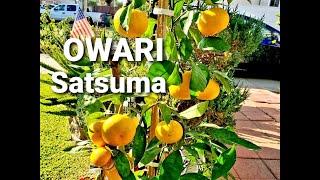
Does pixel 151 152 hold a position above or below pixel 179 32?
below

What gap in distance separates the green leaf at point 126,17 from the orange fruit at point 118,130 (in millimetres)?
144

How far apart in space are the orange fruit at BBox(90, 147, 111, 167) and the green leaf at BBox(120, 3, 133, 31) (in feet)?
0.68

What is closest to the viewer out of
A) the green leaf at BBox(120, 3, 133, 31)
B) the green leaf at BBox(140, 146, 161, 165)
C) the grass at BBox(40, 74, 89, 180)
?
the green leaf at BBox(120, 3, 133, 31)

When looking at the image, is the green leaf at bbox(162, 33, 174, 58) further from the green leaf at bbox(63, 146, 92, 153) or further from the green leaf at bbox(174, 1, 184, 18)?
the green leaf at bbox(63, 146, 92, 153)

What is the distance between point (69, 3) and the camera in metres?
9.24

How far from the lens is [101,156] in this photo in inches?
25.0

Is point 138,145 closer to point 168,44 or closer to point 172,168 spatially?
point 172,168

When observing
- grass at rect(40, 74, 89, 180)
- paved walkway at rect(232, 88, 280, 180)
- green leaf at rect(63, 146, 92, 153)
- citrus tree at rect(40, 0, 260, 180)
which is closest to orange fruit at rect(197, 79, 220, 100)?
citrus tree at rect(40, 0, 260, 180)

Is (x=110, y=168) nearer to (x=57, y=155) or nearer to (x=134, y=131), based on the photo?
(x=134, y=131)

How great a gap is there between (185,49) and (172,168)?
7.7 inches

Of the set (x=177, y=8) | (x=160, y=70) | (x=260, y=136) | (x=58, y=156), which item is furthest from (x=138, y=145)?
(x=260, y=136)

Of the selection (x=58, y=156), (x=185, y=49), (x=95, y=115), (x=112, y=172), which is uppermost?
(x=185, y=49)

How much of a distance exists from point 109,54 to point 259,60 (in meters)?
5.34

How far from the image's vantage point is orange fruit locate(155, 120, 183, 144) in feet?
2.05
